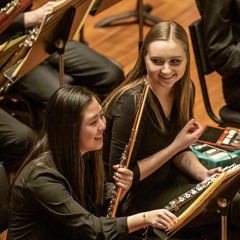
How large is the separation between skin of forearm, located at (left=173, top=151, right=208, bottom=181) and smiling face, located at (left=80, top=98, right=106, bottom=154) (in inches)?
19.8

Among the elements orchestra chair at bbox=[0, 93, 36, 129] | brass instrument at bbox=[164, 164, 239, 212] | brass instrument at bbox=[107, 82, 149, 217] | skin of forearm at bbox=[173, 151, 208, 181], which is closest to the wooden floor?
orchestra chair at bbox=[0, 93, 36, 129]

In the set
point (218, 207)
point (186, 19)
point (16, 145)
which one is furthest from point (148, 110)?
point (186, 19)

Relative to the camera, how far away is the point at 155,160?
2166 millimetres

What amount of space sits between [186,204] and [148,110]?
1.14ft

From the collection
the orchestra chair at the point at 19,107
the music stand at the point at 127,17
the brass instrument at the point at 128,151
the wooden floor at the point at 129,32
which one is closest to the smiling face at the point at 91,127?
the brass instrument at the point at 128,151

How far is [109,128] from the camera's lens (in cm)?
219

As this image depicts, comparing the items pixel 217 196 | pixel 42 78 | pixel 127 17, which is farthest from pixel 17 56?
pixel 127 17

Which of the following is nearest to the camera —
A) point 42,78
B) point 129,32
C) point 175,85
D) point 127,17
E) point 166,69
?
point 166,69

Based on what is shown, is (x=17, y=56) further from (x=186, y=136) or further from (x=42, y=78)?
(x=186, y=136)

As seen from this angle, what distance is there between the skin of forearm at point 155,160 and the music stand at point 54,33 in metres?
0.55

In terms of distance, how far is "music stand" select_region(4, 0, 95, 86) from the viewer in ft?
7.40

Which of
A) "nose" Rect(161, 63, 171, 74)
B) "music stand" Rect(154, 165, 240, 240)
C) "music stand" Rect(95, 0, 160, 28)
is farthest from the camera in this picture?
"music stand" Rect(95, 0, 160, 28)

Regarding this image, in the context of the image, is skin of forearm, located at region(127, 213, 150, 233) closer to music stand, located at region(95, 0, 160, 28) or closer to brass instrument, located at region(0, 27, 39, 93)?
brass instrument, located at region(0, 27, 39, 93)

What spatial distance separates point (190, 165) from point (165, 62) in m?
0.40
